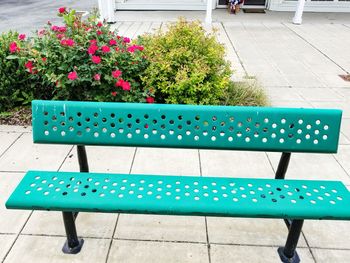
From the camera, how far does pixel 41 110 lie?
2.62 metres

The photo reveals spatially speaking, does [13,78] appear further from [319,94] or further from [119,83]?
[319,94]

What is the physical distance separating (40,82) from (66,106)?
2.29m

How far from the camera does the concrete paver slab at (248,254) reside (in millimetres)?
2527

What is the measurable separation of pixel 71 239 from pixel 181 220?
0.87 m

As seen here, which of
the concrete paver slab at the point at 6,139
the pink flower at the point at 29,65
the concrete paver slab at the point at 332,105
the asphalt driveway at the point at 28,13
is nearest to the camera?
the concrete paver slab at the point at 6,139

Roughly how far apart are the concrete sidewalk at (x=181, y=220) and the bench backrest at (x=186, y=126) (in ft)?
2.20

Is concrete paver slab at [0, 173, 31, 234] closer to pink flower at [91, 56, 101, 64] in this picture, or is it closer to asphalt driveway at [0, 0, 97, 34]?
pink flower at [91, 56, 101, 64]

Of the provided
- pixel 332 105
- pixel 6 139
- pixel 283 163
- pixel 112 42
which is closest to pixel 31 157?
pixel 6 139

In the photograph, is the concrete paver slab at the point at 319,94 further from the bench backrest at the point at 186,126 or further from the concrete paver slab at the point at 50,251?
the concrete paver slab at the point at 50,251

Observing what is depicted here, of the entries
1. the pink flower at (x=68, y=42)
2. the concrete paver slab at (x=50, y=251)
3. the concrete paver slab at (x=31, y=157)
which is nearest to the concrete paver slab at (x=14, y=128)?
the concrete paver slab at (x=31, y=157)

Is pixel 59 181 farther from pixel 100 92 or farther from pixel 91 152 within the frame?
pixel 100 92

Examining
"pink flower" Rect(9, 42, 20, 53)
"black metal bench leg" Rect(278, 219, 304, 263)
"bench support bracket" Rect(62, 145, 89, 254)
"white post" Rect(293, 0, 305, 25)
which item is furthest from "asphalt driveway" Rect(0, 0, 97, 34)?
"black metal bench leg" Rect(278, 219, 304, 263)

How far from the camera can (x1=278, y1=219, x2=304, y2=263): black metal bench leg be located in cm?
241

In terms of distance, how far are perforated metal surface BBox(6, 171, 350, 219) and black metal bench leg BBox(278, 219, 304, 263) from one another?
9.0 inches
